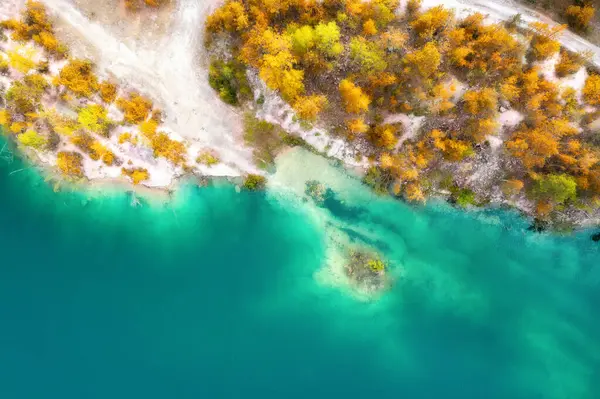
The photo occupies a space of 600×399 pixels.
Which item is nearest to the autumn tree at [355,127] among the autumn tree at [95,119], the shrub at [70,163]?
the autumn tree at [95,119]

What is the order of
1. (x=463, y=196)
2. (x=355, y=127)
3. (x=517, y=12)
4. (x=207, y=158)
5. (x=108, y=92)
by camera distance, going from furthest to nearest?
(x=207, y=158) → (x=463, y=196) → (x=108, y=92) → (x=517, y=12) → (x=355, y=127)

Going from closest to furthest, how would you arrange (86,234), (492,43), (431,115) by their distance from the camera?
(492,43) → (431,115) → (86,234)

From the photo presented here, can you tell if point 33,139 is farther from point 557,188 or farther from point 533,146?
point 557,188

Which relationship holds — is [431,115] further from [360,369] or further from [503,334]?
[360,369]

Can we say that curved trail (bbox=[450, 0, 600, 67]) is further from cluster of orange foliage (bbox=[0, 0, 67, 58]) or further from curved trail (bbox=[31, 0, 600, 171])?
cluster of orange foliage (bbox=[0, 0, 67, 58])

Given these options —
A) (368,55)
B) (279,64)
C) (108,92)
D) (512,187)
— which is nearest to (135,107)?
(108,92)

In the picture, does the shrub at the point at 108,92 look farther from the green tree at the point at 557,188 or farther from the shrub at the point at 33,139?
the green tree at the point at 557,188

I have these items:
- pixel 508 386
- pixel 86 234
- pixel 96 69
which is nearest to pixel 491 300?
pixel 508 386
